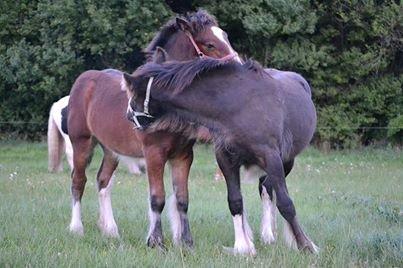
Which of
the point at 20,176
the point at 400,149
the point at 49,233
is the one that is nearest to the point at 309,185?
the point at 20,176

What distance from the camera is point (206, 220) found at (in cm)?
759

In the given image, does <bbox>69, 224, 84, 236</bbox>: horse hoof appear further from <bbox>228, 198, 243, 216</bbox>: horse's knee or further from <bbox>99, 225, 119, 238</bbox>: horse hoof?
<bbox>228, 198, 243, 216</bbox>: horse's knee

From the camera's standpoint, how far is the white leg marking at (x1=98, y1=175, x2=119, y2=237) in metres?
6.85

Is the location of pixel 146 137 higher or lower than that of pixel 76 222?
higher

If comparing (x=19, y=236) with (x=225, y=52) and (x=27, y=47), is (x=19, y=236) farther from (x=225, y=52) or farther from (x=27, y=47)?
(x=27, y=47)

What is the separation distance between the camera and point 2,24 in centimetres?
2152

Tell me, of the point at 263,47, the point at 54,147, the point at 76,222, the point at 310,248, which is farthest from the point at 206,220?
the point at 263,47

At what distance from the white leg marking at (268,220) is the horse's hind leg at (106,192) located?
161 cm

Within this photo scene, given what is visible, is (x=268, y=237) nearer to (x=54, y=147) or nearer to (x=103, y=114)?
(x=103, y=114)

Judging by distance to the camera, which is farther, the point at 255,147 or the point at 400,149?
the point at 400,149

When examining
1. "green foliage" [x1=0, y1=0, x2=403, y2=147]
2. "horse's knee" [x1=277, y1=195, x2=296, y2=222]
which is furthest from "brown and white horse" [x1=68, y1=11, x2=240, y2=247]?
"green foliage" [x1=0, y1=0, x2=403, y2=147]

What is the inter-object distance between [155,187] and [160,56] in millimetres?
1275

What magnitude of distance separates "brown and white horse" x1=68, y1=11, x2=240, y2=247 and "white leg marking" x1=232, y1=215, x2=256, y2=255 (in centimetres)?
53

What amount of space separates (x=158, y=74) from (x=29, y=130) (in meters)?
17.0
